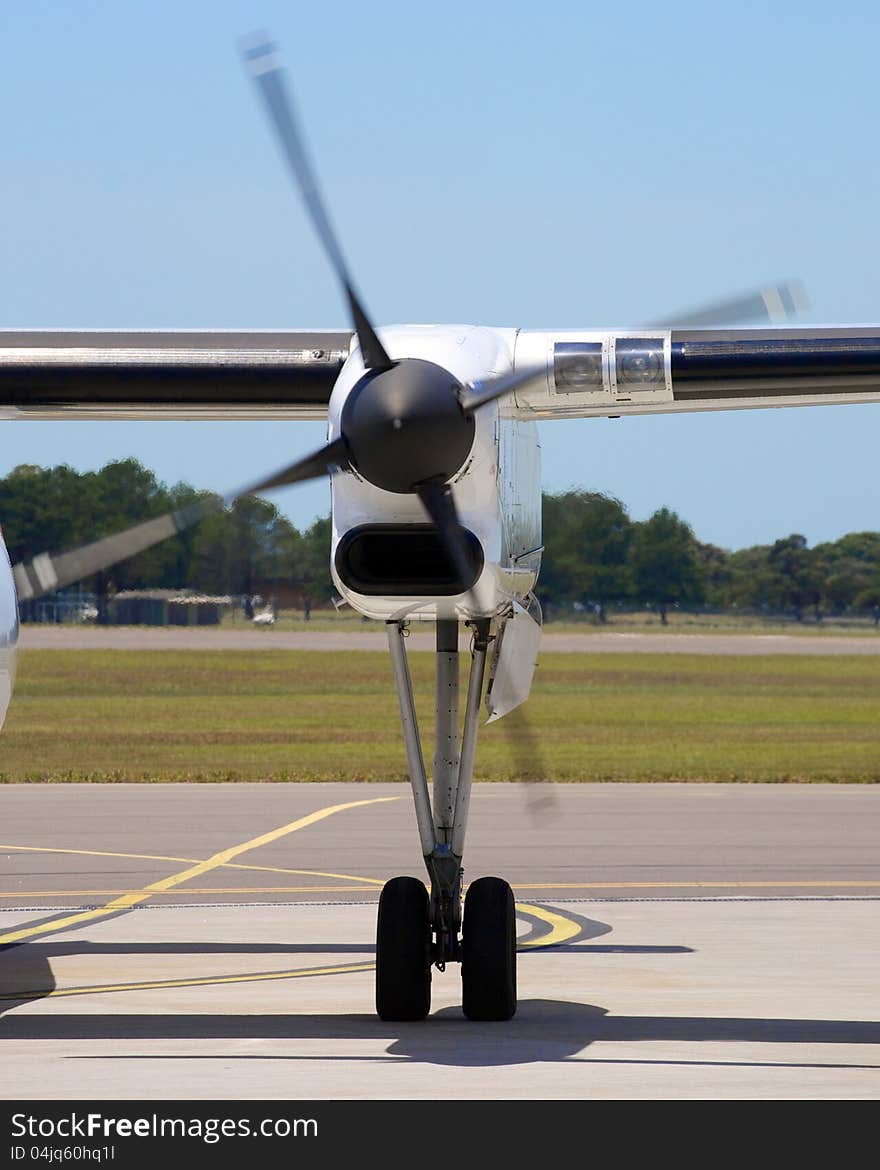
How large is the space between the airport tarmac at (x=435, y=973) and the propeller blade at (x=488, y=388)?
3.35m

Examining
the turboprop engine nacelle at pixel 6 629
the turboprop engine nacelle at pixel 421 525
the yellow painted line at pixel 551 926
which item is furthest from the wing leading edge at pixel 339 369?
the yellow painted line at pixel 551 926

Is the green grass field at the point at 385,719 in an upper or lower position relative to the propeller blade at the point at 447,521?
lower

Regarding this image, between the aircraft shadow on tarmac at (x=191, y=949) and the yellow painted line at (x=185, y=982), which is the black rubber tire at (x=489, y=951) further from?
the aircraft shadow on tarmac at (x=191, y=949)

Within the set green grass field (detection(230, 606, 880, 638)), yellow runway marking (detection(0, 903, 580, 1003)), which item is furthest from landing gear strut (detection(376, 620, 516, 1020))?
green grass field (detection(230, 606, 880, 638))

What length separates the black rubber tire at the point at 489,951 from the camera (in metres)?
11.4

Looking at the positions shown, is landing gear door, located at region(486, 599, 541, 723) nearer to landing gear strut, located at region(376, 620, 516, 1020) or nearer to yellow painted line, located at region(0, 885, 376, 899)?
→ landing gear strut, located at region(376, 620, 516, 1020)

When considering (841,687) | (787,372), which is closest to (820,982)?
(787,372)

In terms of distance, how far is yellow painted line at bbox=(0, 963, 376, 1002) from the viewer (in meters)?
13.1

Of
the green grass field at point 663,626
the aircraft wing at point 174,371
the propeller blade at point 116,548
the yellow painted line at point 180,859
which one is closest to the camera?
A: the propeller blade at point 116,548

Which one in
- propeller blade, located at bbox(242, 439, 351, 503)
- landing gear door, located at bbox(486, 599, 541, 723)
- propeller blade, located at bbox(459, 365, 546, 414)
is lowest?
landing gear door, located at bbox(486, 599, 541, 723)

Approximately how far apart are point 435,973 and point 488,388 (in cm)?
516

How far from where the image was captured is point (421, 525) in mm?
10195

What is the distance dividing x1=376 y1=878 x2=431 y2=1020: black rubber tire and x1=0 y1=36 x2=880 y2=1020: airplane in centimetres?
1

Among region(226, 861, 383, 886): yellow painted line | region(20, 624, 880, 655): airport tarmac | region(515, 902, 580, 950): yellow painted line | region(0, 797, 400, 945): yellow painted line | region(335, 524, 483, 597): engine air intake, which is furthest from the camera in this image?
region(20, 624, 880, 655): airport tarmac
